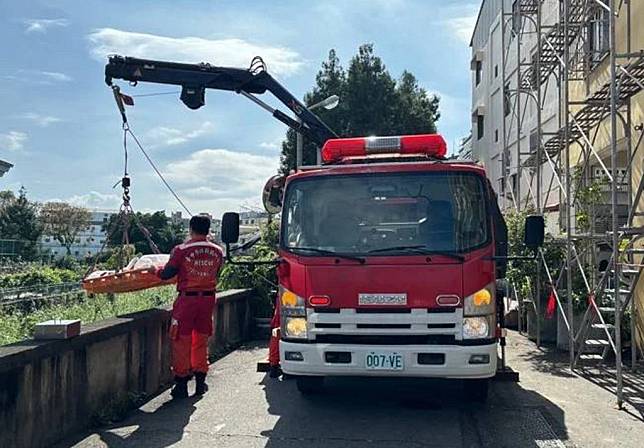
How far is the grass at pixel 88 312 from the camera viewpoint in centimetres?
754

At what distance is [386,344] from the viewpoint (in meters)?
6.01

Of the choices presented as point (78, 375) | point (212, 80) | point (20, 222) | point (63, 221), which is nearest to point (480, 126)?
point (212, 80)

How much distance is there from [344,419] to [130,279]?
297 cm

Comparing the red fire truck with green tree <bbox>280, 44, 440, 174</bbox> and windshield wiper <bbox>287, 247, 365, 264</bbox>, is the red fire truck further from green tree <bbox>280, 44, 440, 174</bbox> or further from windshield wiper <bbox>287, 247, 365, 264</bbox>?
green tree <bbox>280, 44, 440, 174</bbox>

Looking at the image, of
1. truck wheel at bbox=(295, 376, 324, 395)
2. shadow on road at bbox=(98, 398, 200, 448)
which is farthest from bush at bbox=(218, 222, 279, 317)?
shadow on road at bbox=(98, 398, 200, 448)

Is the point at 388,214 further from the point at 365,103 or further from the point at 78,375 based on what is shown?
the point at 365,103

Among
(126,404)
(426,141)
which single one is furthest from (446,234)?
(126,404)

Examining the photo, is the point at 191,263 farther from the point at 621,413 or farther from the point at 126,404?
the point at 621,413

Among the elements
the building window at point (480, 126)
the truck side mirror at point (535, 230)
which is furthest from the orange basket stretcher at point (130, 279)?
the building window at point (480, 126)

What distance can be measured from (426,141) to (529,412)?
3.09 m

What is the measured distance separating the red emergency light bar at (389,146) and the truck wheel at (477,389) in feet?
8.13

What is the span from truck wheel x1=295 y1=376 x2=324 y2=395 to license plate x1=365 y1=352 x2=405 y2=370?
1.28 metres

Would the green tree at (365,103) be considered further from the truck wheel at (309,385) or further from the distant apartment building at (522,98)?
the truck wheel at (309,385)

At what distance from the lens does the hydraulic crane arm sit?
9570 millimetres
